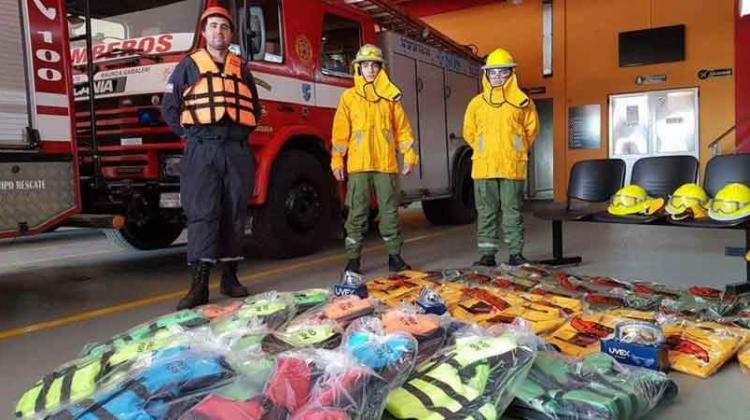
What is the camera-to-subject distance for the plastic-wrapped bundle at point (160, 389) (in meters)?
1.71

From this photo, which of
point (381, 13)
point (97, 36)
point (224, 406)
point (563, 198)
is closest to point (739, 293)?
point (224, 406)

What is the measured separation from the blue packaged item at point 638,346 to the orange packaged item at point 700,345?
109 mm

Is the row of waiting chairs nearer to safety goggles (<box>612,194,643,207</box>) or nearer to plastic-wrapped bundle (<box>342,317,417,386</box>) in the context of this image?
safety goggles (<box>612,194,643,207</box>)

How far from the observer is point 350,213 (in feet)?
15.8

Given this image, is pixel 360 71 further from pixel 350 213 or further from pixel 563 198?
pixel 563 198

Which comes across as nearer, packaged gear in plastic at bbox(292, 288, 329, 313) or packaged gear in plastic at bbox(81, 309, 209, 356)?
packaged gear in plastic at bbox(81, 309, 209, 356)

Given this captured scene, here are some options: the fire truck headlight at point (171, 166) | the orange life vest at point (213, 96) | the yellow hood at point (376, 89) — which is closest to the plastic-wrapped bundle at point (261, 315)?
the orange life vest at point (213, 96)

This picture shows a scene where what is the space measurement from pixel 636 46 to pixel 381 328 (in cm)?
1053

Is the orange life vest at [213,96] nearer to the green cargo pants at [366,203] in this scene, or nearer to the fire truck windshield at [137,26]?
the fire truck windshield at [137,26]

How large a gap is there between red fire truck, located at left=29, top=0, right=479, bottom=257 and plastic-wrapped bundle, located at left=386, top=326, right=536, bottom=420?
3.09 metres

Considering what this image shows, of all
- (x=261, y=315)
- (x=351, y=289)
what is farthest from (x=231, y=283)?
(x=261, y=315)

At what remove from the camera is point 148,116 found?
4664 mm

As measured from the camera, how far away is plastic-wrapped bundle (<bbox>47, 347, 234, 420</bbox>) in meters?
1.71

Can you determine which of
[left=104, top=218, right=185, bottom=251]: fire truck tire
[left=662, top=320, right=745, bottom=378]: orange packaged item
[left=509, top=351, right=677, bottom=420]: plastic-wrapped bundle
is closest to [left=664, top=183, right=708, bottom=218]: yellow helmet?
[left=662, top=320, right=745, bottom=378]: orange packaged item
